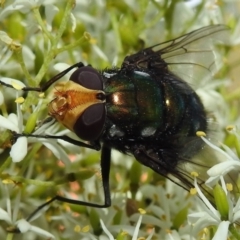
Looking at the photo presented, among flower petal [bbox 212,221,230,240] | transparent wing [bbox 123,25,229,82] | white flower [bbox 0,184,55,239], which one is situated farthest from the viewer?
transparent wing [bbox 123,25,229,82]

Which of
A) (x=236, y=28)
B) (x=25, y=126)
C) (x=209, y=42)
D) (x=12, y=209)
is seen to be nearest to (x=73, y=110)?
(x=25, y=126)

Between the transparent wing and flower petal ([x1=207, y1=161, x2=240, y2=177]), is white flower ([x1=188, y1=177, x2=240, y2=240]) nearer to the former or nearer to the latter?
flower petal ([x1=207, y1=161, x2=240, y2=177])

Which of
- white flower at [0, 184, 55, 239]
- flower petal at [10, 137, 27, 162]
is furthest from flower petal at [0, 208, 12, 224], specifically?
flower petal at [10, 137, 27, 162]

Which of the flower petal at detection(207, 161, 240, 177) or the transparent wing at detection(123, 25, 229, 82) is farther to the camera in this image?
the transparent wing at detection(123, 25, 229, 82)

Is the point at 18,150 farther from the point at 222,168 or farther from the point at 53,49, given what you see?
the point at 222,168

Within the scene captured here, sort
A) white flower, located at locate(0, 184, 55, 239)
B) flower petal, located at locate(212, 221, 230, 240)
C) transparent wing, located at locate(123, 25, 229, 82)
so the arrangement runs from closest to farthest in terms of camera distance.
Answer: flower petal, located at locate(212, 221, 230, 240), white flower, located at locate(0, 184, 55, 239), transparent wing, located at locate(123, 25, 229, 82)

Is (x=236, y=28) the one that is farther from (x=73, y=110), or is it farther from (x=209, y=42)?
(x=73, y=110)

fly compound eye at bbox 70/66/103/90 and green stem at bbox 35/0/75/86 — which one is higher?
green stem at bbox 35/0/75/86
